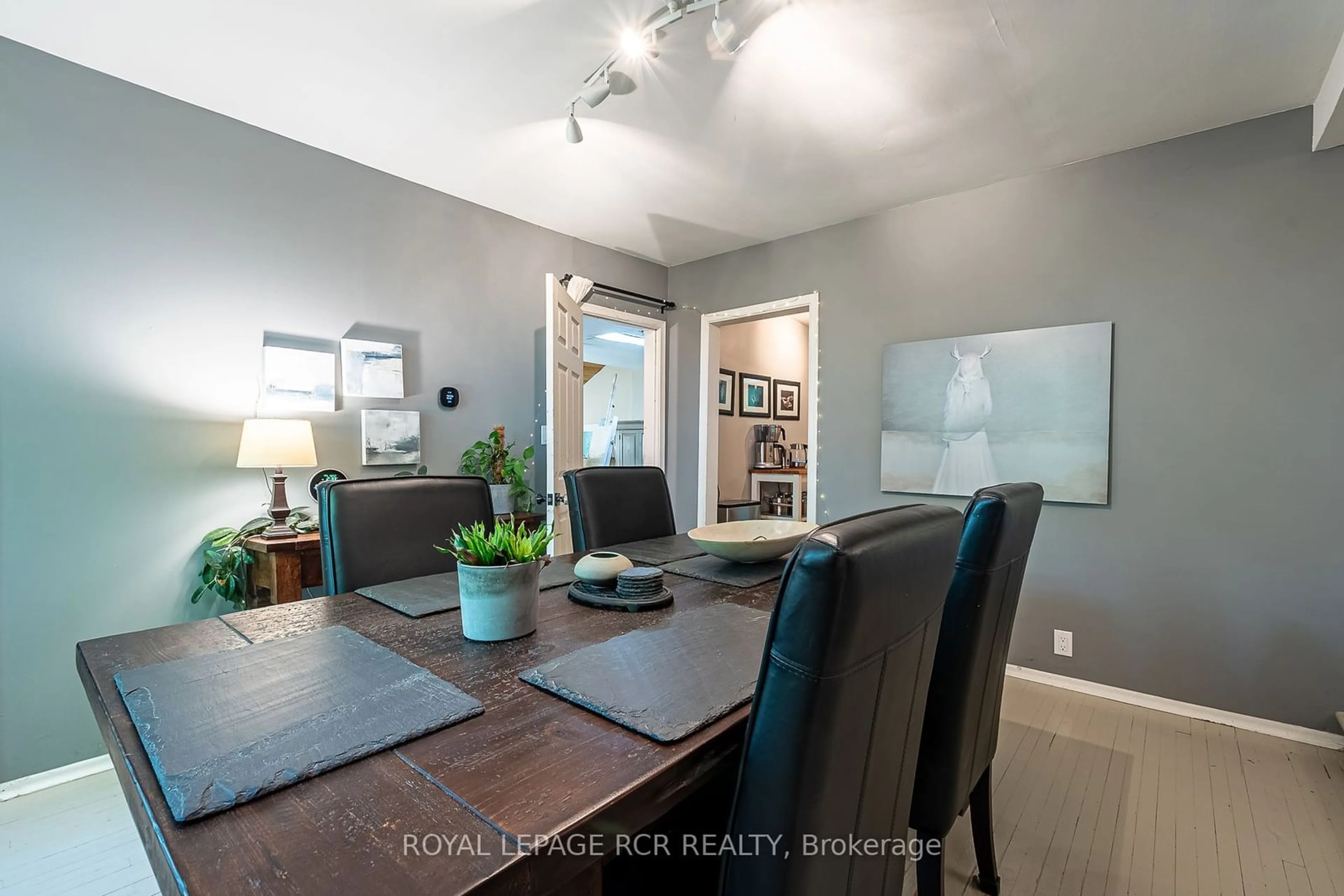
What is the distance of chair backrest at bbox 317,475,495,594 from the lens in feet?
5.07

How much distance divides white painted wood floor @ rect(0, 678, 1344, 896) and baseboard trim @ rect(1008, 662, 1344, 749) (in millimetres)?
35

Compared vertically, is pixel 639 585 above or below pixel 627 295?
below

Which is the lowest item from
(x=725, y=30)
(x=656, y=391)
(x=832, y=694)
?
(x=832, y=694)

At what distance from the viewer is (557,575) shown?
1.64 meters

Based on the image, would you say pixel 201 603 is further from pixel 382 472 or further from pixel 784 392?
pixel 784 392

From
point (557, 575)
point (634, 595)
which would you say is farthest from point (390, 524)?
point (634, 595)

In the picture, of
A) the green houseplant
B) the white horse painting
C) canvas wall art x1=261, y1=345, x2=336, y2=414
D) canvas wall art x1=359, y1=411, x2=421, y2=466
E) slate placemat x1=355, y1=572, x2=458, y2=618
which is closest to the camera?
slate placemat x1=355, y1=572, x2=458, y2=618

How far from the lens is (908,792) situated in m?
0.91

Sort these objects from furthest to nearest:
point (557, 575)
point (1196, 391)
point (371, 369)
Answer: point (371, 369) < point (1196, 391) < point (557, 575)

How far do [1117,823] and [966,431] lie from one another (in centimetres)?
177

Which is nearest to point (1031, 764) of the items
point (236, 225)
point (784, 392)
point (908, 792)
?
point (908, 792)

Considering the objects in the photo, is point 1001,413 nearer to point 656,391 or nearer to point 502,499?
point 656,391

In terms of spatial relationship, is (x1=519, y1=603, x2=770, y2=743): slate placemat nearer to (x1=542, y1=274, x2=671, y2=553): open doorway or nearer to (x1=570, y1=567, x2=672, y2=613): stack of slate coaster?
(x1=570, y1=567, x2=672, y2=613): stack of slate coaster

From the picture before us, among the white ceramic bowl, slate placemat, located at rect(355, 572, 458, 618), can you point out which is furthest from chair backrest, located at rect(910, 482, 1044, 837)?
slate placemat, located at rect(355, 572, 458, 618)
